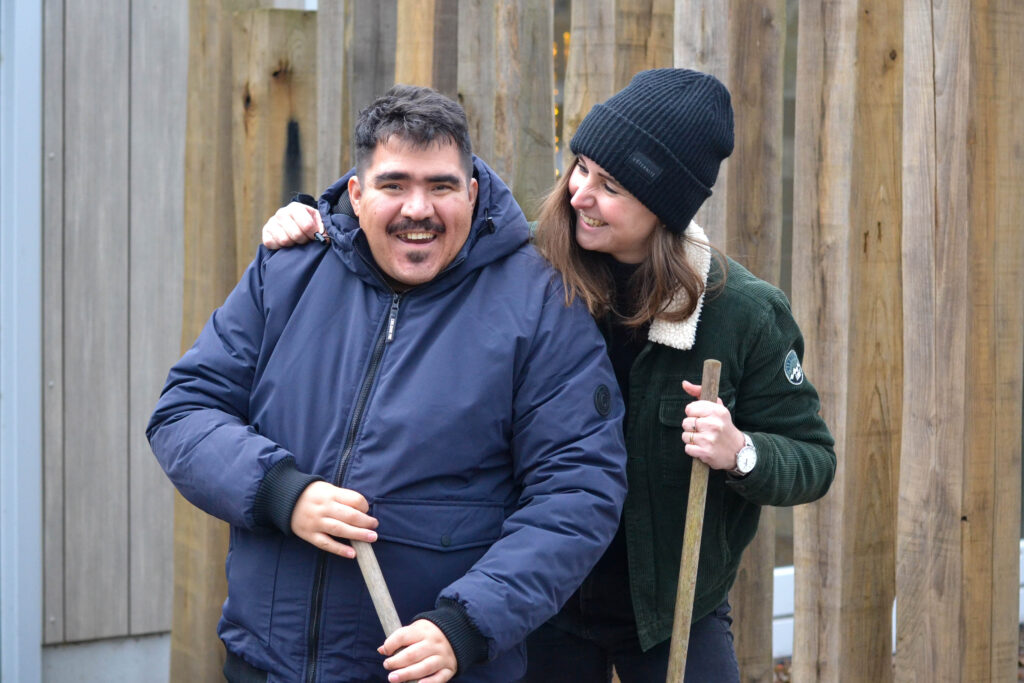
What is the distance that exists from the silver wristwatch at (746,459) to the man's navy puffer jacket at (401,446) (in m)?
0.23

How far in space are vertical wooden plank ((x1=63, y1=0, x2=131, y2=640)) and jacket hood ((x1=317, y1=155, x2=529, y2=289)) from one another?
79.4 inches

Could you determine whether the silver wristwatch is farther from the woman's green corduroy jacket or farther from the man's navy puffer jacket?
the man's navy puffer jacket

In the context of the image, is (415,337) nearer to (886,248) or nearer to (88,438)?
(886,248)

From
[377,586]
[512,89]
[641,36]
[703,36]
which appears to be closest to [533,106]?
[512,89]

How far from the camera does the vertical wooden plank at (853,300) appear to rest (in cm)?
267

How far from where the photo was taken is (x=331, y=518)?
2068mm

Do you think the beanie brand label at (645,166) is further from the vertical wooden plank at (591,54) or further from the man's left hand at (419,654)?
the man's left hand at (419,654)

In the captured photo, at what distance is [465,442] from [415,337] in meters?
0.22

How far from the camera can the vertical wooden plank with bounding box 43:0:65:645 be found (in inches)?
163

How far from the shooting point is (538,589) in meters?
2.08

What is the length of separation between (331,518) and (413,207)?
60cm

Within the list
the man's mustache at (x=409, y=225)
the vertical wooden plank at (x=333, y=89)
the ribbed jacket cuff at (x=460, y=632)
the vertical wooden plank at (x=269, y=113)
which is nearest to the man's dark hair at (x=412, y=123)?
the man's mustache at (x=409, y=225)

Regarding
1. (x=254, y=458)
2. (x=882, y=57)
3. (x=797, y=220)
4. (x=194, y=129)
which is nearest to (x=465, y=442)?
(x=254, y=458)

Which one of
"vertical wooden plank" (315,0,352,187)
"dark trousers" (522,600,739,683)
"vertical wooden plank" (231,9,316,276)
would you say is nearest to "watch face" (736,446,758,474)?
"dark trousers" (522,600,739,683)
